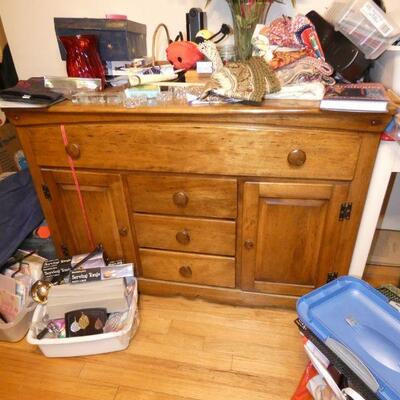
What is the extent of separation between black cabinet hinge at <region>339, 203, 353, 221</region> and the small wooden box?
3.11ft

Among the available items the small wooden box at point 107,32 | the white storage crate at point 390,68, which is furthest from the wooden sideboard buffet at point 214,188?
the small wooden box at point 107,32

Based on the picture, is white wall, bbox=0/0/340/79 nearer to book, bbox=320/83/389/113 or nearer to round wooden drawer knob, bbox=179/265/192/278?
book, bbox=320/83/389/113

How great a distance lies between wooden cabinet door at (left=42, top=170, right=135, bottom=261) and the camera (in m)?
1.13

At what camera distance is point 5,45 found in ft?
5.18

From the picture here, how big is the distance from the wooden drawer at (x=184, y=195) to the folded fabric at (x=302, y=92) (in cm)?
30

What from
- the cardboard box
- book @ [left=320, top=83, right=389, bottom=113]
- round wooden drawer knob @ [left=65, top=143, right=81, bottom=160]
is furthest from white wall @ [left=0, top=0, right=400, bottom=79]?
round wooden drawer knob @ [left=65, top=143, right=81, bottom=160]

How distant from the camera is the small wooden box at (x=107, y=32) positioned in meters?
1.15

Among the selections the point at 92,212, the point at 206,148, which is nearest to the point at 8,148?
the point at 92,212

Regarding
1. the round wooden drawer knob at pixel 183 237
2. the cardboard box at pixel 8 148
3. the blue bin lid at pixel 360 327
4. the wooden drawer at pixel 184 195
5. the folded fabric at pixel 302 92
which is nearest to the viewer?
the blue bin lid at pixel 360 327

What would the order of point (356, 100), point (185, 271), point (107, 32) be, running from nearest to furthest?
point (356, 100), point (107, 32), point (185, 271)

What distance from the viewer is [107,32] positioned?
1.16 meters

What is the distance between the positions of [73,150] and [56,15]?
0.79m

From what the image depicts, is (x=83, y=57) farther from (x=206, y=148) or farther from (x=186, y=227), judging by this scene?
(x=186, y=227)

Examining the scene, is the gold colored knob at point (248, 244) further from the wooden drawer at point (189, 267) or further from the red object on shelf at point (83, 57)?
the red object on shelf at point (83, 57)
